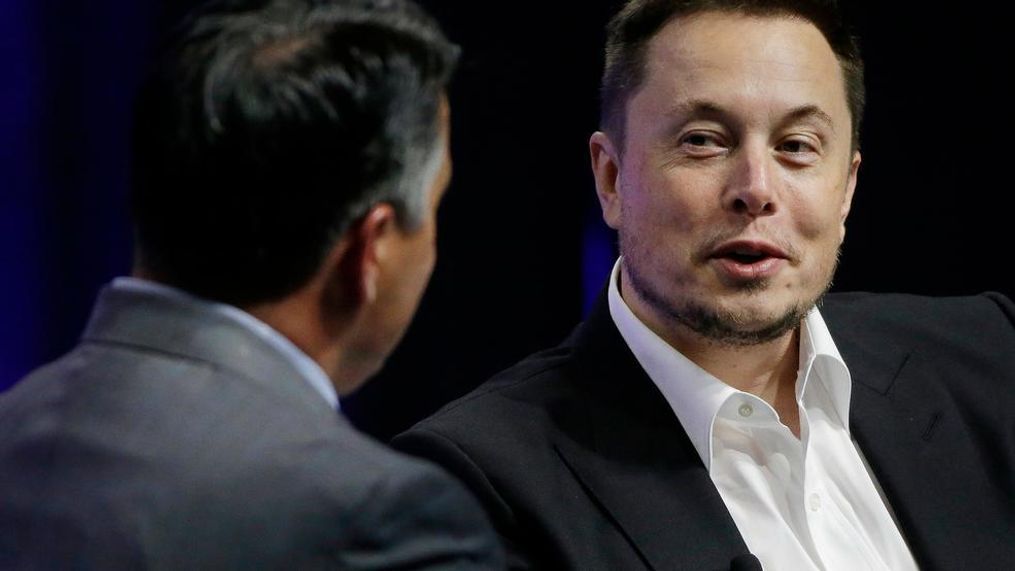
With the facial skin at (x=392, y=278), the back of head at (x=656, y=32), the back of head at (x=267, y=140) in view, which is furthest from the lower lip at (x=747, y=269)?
the back of head at (x=267, y=140)

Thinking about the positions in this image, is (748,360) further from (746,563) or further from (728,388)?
(746,563)

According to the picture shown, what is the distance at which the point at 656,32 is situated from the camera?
195 centimetres

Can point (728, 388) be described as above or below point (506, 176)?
above

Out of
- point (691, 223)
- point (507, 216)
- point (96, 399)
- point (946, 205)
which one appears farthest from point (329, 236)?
point (946, 205)

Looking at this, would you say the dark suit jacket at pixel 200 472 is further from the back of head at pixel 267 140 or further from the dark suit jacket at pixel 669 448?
the dark suit jacket at pixel 669 448

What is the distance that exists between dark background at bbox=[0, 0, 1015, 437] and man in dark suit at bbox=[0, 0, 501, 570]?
134 centimetres

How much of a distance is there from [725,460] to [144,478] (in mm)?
972

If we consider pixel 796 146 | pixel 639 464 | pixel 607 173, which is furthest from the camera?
pixel 607 173

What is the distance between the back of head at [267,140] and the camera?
41.4 inches

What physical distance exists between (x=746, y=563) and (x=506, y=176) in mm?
1207

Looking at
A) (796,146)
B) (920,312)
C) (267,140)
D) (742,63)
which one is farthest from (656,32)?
(267,140)

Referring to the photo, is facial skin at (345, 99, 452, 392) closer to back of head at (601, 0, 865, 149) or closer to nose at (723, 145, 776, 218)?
nose at (723, 145, 776, 218)

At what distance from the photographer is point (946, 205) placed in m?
2.85

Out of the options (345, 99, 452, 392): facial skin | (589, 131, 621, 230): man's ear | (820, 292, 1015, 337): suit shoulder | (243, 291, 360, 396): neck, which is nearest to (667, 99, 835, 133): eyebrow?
(589, 131, 621, 230): man's ear
